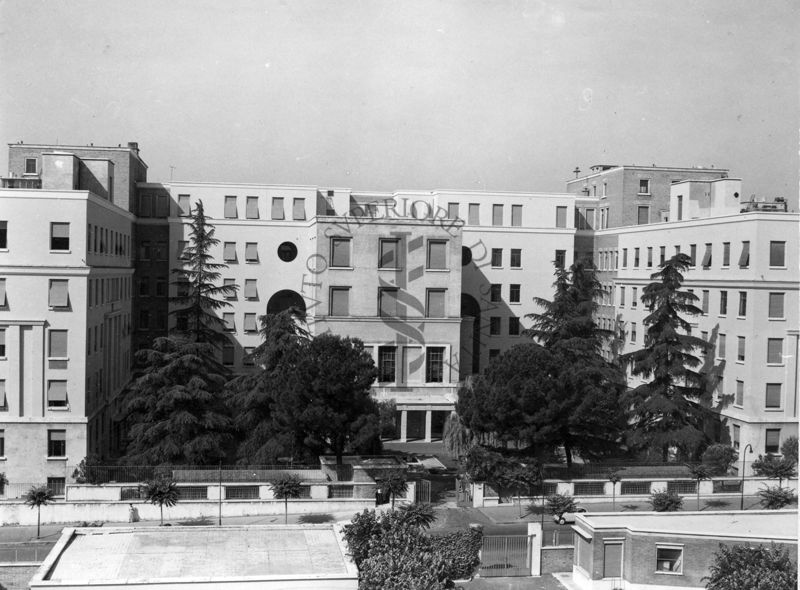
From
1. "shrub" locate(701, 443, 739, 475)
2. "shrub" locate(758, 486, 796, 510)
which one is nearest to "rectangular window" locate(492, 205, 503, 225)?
"shrub" locate(701, 443, 739, 475)

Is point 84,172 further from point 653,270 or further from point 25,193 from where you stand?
point 653,270

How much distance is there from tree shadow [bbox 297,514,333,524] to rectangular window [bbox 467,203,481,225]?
2936cm

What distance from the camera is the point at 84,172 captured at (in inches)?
2032

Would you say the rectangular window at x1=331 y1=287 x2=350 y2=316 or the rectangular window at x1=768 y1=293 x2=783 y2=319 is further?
the rectangular window at x1=331 y1=287 x2=350 y2=316

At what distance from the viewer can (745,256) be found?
143 ft

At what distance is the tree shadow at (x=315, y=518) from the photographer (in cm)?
3553

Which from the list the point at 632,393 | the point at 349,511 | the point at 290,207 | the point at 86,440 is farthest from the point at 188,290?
the point at 632,393

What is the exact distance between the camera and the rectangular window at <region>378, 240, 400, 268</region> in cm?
5072

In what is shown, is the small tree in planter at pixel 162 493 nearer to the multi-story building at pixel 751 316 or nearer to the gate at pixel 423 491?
the gate at pixel 423 491

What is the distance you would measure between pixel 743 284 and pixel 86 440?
101ft

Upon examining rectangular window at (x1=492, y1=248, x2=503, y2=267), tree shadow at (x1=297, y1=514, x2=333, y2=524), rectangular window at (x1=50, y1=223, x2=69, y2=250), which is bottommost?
tree shadow at (x1=297, y1=514, x2=333, y2=524)

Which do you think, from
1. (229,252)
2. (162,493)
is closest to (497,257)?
(229,252)

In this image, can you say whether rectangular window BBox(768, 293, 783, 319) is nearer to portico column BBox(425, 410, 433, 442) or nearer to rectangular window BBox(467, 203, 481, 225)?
portico column BBox(425, 410, 433, 442)

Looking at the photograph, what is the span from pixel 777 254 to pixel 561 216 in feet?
66.1
